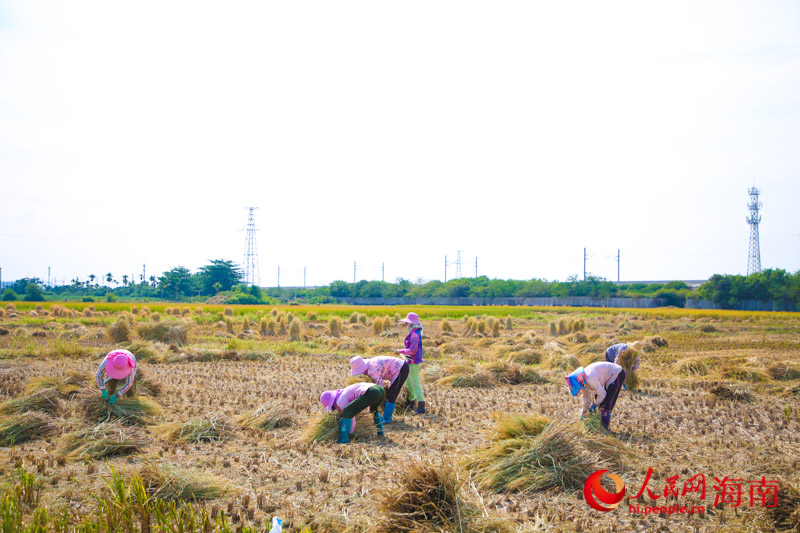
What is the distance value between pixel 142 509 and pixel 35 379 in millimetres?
5766

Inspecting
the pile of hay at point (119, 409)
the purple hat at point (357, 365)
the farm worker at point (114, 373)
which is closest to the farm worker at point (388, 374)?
the purple hat at point (357, 365)

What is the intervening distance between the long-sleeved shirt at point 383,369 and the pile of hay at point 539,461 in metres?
2.11

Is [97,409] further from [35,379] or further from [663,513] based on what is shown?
[663,513]

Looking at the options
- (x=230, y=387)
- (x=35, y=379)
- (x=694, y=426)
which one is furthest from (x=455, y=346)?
(x=35, y=379)

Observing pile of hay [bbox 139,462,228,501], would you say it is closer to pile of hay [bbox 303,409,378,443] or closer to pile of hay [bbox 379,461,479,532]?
pile of hay [bbox 379,461,479,532]

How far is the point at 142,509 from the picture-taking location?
13.3 feet

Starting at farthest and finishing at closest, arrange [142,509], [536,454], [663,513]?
[536,454]
[663,513]
[142,509]

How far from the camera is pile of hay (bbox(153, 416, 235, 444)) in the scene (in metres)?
6.72

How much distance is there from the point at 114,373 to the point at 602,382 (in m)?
6.54

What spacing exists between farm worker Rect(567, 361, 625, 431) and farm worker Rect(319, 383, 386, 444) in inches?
99.2

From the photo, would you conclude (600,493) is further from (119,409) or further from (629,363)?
(119,409)

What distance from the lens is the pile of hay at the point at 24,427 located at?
21.7 feet

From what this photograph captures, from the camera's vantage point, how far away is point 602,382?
6.90 metres

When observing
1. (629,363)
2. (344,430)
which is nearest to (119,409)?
(344,430)
